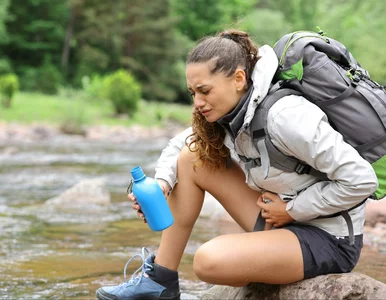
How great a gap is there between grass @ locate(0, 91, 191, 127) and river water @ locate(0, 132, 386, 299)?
855cm

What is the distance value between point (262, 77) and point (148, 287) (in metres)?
1.04

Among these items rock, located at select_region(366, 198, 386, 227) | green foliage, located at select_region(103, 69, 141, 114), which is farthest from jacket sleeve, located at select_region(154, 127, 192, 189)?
green foliage, located at select_region(103, 69, 141, 114)

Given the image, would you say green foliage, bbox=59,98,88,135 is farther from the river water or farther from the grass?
the river water

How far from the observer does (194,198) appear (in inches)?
106

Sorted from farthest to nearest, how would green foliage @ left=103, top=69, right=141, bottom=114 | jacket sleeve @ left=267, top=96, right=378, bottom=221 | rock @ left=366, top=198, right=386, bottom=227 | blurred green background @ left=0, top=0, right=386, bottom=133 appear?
blurred green background @ left=0, top=0, right=386, bottom=133, green foliage @ left=103, top=69, right=141, bottom=114, rock @ left=366, top=198, right=386, bottom=227, jacket sleeve @ left=267, top=96, right=378, bottom=221

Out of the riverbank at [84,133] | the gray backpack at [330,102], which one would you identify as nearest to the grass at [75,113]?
the riverbank at [84,133]

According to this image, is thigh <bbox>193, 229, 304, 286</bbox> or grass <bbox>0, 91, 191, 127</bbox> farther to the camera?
grass <bbox>0, 91, 191, 127</bbox>

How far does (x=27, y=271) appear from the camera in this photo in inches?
134

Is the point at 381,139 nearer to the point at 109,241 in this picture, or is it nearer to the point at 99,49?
the point at 109,241

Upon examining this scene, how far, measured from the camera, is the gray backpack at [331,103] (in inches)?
87.4

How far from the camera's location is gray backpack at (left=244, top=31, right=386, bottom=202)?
2.22 metres

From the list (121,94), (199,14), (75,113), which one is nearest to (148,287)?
(75,113)

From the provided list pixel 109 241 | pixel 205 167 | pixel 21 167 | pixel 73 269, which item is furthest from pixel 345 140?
pixel 21 167

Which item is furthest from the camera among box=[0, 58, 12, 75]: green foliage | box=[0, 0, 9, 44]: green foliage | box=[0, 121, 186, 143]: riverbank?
box=[0, 58, 12, 75]: green foliage
